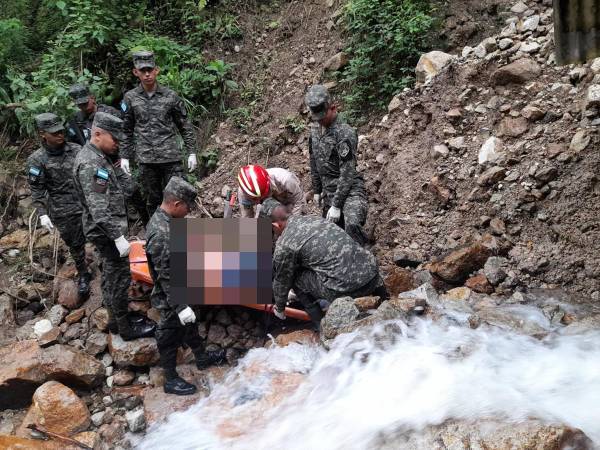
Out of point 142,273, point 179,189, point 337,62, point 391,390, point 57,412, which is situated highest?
point 337,62

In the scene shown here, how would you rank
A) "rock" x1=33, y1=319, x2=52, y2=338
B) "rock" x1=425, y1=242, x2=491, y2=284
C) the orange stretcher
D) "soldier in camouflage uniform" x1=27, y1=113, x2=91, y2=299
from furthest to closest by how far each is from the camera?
→ "rock" x1=33, y1=319, x2=52, y2=338, "soldier in camouflage uniform" x1=27, y1=113, x2=91, y2=299, "rock" x1=425, y1=242, x2=491, y2=284, the orange stretcher

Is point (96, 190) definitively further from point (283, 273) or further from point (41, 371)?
point (283, 273)

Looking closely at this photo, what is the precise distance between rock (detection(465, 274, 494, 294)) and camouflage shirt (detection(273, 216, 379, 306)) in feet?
3.43

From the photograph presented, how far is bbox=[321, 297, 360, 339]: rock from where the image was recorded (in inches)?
151

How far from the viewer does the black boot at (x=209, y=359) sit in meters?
4.45

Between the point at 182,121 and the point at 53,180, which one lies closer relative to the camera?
the point at 53,180

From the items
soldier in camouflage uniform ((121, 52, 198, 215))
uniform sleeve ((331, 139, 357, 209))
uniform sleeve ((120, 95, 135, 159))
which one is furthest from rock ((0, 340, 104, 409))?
uniform sleeve ((331, 139, 357, 209))

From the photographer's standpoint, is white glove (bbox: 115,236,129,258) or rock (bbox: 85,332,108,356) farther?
rock (bbox: 85,332,108,356)

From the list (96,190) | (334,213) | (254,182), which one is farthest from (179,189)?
(334,213)

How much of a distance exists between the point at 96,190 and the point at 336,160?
Result: 7.42ft

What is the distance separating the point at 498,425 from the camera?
8.62 feet

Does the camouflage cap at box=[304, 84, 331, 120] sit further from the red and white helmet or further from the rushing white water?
the rushing white water

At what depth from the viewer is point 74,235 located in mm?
5617

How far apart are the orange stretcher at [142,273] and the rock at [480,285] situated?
1.46 meters
